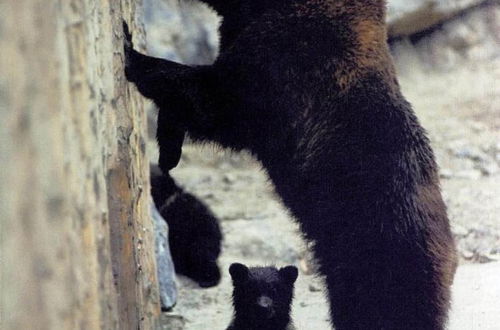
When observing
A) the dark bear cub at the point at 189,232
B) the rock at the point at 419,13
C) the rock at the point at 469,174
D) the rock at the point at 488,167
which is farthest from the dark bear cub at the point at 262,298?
the rock at the point at 419,13

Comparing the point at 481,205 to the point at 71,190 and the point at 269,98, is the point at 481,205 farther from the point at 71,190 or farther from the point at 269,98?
the point at 71,190

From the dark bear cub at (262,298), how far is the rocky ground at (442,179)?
0.66 metres

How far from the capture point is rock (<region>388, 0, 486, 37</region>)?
10305mm

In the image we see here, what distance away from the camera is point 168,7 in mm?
9938

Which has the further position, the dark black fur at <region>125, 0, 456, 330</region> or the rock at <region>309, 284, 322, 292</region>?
the rock at <region>309, 284, 322, 292</region>

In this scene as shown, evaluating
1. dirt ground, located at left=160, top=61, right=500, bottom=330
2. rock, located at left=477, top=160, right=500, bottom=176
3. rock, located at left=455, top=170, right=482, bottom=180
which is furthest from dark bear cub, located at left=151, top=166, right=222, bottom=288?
rock, located at left=477, top=160, right=500, bottom=176

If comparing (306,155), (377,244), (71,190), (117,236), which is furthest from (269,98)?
(71,190)

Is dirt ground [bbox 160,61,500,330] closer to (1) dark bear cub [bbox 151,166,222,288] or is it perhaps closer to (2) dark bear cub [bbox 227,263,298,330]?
(1) dark bear cub [bbox 151,166,222,288]

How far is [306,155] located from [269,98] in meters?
0.35

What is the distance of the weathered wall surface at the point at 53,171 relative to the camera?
2.16 metres

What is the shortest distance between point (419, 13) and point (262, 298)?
19.3 feet

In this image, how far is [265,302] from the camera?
5492 millimetres

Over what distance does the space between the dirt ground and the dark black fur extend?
6.37 ft

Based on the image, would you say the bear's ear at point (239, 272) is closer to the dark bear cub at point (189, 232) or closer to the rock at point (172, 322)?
the rock at point (172, 322)
